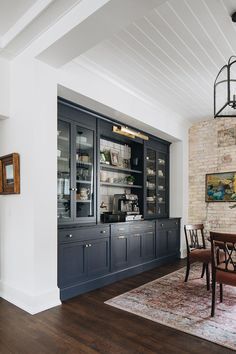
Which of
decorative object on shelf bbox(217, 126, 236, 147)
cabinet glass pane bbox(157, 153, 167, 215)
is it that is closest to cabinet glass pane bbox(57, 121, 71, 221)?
cabinet glass pane bbox(157, 153, 167, 215)

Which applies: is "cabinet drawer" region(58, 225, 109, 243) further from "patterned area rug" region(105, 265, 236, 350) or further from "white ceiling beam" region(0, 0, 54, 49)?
"white ceiling beam" region(0, 0, 54, 49)

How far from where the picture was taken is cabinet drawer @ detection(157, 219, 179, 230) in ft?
17.5

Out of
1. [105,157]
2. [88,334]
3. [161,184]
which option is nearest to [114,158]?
[105,157]

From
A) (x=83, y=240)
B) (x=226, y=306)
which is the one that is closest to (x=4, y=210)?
(x=83, y=240)

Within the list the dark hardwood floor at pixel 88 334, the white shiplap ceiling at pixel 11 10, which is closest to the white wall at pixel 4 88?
the white shiplap ceiling at pixel 11 10

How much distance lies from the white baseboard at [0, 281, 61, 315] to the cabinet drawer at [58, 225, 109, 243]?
610 millimetres

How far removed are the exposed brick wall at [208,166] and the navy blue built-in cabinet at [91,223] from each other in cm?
107

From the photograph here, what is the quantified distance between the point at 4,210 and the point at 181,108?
3.74 m

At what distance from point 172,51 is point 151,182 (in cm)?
292

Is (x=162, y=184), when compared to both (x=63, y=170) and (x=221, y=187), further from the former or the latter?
(x=63, y=170)

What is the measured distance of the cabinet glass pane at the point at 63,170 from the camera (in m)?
3.73

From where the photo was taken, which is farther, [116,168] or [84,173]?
[116,168]

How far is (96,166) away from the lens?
426cm

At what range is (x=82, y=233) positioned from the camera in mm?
3643
